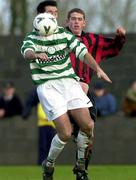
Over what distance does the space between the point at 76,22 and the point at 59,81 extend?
1.29m

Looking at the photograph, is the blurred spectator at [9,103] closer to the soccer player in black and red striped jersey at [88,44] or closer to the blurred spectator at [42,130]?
the blurred spectator at [42,130]

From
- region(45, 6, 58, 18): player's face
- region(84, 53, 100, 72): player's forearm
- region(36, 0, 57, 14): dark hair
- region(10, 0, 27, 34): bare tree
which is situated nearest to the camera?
region(84, 53, 100, 72): player's forearm

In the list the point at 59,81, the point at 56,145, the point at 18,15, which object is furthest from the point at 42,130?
the point at 18,15

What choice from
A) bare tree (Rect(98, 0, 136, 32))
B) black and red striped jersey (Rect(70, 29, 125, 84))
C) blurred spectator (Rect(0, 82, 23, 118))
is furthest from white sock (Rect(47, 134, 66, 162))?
bare tree (Rect(98, 0, 136, 32))

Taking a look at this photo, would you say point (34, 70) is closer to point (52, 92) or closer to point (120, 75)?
point (52, 92)

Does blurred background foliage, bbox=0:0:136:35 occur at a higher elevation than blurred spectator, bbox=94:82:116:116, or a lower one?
lower

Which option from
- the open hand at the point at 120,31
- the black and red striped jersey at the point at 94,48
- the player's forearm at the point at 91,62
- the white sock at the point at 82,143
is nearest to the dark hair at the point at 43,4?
the black and red striped jersey at the point at 94,48

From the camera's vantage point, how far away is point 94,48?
42.6 feet

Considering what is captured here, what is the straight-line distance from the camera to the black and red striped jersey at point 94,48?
12758 mm

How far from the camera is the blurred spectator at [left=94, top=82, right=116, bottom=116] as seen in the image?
2031cm

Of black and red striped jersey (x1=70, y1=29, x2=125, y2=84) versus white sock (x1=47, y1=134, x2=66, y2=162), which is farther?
black and red striped jersey (x1=70, y1=29, x2=125, y2=84)

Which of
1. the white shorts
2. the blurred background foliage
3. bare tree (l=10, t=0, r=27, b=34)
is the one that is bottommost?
the blurred background foliage

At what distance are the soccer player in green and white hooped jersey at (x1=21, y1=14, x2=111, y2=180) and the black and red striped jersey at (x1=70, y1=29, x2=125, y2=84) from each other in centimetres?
99

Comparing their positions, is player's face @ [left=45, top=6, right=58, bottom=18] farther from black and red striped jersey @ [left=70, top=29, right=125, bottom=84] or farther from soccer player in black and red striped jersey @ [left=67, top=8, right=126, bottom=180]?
black and red striped jersey @ [left=70, top=29, right=125, bottom=84]
